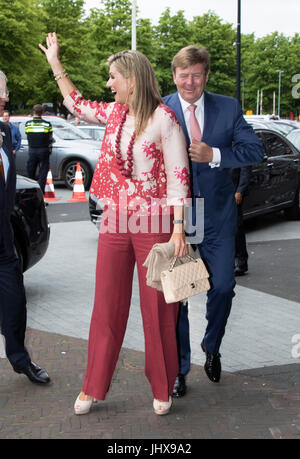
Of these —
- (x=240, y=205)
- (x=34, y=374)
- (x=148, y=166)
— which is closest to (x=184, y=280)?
(x=148, y=166)

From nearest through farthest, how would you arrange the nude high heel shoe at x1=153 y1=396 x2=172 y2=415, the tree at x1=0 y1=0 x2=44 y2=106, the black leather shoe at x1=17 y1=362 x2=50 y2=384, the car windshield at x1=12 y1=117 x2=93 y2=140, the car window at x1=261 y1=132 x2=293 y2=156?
the nude high heel shoe at x1=153 y1=396 x2=172 y2=415 < the black leather shoe at x1=17 y1=362 x2=50 y2=384 < the car window at x1=261 y1=132 x2=293 y2=156 < the car windshield at x1=12 y1=117 x2=93 y2=140 < the tree at x1=0 y1=0 x2=44 y2=106

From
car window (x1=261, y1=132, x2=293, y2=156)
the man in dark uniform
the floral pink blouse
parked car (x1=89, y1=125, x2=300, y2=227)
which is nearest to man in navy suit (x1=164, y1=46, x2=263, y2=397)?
the floral pink blouse

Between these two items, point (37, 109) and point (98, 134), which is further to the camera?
point (98, 134)

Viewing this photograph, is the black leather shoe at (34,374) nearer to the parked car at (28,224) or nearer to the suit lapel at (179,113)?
the suit lapel at (179,113)

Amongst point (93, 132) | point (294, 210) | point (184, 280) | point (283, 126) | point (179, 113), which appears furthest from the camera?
point (283, 126)

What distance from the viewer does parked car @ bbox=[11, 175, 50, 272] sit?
20.0ft

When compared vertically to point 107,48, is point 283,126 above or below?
below

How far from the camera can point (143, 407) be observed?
13.0 feet

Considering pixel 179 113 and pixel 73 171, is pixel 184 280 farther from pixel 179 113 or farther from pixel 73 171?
pixel 73 171

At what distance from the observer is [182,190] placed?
365 centimetres

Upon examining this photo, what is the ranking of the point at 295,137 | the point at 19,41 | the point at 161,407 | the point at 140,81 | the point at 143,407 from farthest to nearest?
the point at 19,41
the point at 295,137
the point at 143,407
the point at 161,407
the point at 140,81

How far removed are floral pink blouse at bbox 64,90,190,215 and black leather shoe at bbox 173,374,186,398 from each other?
109 centimetres

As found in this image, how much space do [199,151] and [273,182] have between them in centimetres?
707

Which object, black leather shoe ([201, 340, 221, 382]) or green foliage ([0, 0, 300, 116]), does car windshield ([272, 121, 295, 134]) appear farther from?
green foliage ([0, 0, 300, 116])
